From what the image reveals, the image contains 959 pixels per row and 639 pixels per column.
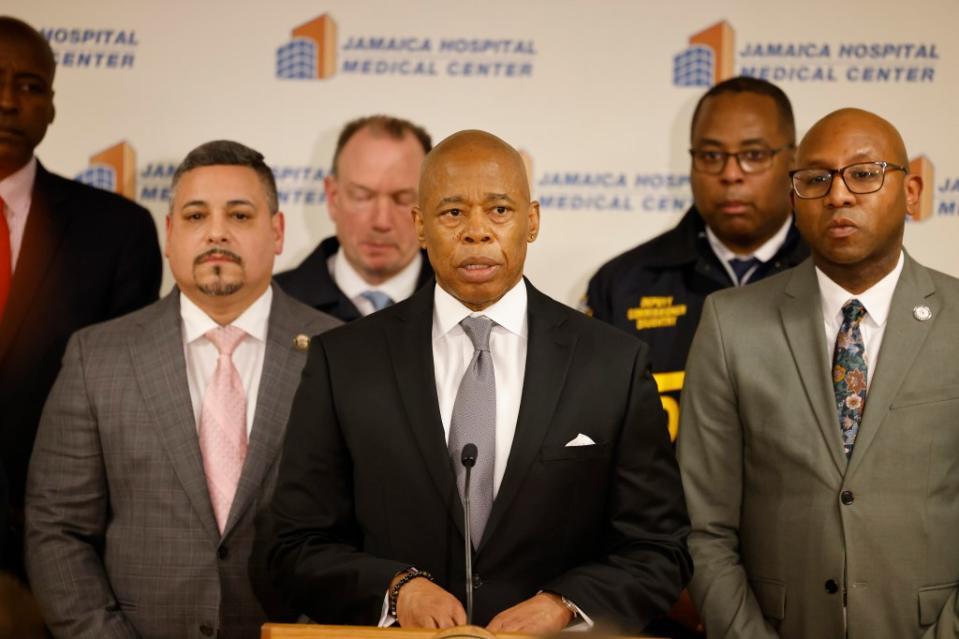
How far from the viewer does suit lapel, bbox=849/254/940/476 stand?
2859 mm

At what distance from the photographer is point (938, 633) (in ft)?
9.16

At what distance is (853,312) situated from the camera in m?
3.00

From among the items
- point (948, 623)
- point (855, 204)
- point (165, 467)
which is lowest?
point (948, 623)

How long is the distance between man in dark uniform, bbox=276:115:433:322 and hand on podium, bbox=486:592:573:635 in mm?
1845

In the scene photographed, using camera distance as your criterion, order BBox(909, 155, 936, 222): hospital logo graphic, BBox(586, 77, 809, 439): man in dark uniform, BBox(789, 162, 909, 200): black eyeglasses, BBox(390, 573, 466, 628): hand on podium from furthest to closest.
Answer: BBox(909, 155, 936, 222): hospital logo graphic
BBox(586, 77, 809, 439): man in dark uniform
BBox(789, 162, 909, 200): black eyeglasses
BBox(390, 573, 466, 628): hand on podium

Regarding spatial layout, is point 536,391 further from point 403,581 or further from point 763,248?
point 763,248

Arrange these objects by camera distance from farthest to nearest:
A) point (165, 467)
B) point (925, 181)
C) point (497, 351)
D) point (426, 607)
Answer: point (925, 181) < point (165, 467) < point (497, 351) < point (426, 607)

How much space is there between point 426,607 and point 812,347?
3.88 ft

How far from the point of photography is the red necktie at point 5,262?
148 inches

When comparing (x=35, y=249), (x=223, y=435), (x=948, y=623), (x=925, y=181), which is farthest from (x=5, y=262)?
(x=925, y=181)

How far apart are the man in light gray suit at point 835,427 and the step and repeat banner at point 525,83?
4.90 feet

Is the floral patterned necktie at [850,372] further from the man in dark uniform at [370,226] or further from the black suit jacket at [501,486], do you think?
the man in dark uniform at [370,226]

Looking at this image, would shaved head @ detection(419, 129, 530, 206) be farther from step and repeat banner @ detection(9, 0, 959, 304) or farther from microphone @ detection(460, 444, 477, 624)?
step and repeat banner @ detection(9, 0, 959, 304)

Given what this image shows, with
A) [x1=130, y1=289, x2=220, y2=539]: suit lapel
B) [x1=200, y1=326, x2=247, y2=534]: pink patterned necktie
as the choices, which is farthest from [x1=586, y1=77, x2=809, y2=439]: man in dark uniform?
[x1=130, y1=289, x2=220, y2=539]: suit lapel
